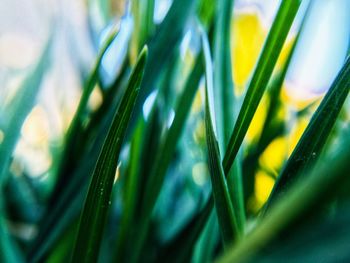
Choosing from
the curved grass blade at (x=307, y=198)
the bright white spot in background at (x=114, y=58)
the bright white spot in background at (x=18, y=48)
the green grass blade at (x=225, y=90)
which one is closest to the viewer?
the curved grass blade at (x=307, y=198)

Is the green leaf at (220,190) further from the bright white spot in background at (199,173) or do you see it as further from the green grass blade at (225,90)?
the bright white spot in background at (199,173)

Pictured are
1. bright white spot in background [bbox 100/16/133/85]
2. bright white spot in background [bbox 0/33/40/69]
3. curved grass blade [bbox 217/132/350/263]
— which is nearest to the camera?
curved grass blade [bbox 217/132/350/263]

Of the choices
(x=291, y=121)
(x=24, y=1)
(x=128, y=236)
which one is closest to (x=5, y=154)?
(x=128, y=236)

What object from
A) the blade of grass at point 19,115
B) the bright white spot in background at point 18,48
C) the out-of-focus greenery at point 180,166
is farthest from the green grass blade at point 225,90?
the bright white spot in background at point 18,48

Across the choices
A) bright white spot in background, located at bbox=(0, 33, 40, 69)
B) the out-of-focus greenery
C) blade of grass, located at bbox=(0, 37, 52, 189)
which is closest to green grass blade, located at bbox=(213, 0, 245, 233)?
the out-of-focus greenery

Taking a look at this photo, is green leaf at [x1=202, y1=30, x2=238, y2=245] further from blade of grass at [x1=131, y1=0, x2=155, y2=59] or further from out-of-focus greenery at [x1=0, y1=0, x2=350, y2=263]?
blade of grass at [x1=131, y1=0, x2=155, y2=59]

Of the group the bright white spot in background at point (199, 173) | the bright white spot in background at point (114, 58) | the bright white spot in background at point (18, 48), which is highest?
the bright white spot in background at point (18, 48)

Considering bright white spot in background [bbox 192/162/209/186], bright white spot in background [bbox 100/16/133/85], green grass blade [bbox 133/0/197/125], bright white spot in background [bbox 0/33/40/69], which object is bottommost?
bright white spot in background [bbox 192/162/209/186]

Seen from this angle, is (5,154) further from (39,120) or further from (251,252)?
(39,120)
